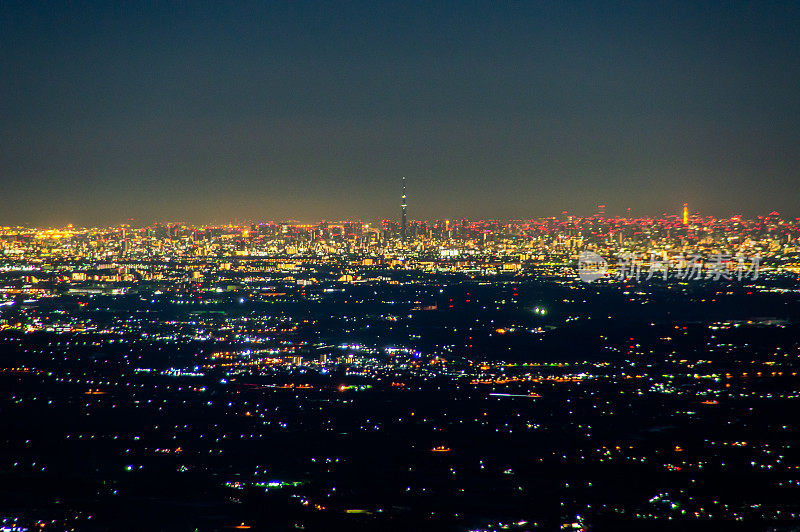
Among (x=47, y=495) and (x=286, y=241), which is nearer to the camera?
(x=47, y=495)

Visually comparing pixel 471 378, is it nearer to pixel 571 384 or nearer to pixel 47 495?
pixel 571 384

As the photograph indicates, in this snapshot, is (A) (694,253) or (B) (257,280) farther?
(A) (694,253)

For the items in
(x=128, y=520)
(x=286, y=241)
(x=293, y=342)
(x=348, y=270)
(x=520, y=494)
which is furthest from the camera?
(x=286, y=241)

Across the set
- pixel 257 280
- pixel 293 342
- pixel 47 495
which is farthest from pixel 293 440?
pixel 257 280

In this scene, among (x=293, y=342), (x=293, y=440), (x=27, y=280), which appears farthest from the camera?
(x=27, y=280)

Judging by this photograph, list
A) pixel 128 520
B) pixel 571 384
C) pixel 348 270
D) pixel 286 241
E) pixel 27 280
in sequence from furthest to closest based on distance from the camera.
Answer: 1. pixel 286 241
2. pixel 348 270
3. pixel 27 280
4. pixel 571 384
5. pixel 128 520

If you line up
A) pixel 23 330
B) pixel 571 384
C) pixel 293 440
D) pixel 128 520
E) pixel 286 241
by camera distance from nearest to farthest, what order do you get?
pixel 128 520, pixel 293 440, pixel 571 384, pixel 23 330, pixel 286 241

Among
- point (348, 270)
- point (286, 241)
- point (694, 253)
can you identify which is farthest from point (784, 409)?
point (286, 241)

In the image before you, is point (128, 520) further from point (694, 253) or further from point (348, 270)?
point (694, 253)
